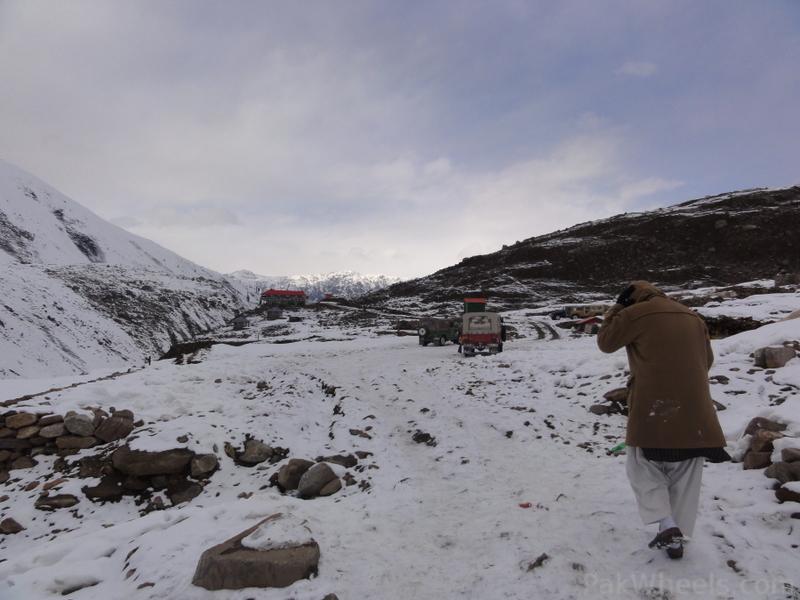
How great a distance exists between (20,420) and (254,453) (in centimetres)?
532

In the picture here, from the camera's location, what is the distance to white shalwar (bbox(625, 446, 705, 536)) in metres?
3.80

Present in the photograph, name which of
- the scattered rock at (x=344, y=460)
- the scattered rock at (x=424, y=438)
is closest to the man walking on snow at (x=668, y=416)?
the scattered rock at (x=424, y=438)

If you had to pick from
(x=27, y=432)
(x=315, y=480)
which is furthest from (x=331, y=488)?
(x=27, y=432)

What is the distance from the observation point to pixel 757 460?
5.28 meters

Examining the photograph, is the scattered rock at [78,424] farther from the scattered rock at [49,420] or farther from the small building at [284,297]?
the small building at [284,297]

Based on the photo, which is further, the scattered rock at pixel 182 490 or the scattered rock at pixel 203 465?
the scattered rock at pixel 203 465

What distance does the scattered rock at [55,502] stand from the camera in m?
7.48

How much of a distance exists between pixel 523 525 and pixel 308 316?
197 ft

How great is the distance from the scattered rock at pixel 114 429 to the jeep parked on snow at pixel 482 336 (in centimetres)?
1570

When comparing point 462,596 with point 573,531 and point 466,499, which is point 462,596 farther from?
point 466,499

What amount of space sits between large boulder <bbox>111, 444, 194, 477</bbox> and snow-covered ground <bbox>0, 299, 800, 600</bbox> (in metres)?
0.25

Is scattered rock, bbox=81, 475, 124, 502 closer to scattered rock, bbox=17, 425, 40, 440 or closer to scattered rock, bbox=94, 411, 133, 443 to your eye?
scattered rock, bbox=94, 411, 133, 443

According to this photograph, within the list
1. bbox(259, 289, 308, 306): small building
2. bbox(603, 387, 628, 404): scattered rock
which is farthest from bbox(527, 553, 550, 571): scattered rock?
bbox(259, 289, 308, 306): small building

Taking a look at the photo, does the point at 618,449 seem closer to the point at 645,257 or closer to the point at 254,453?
the point at 254,453
